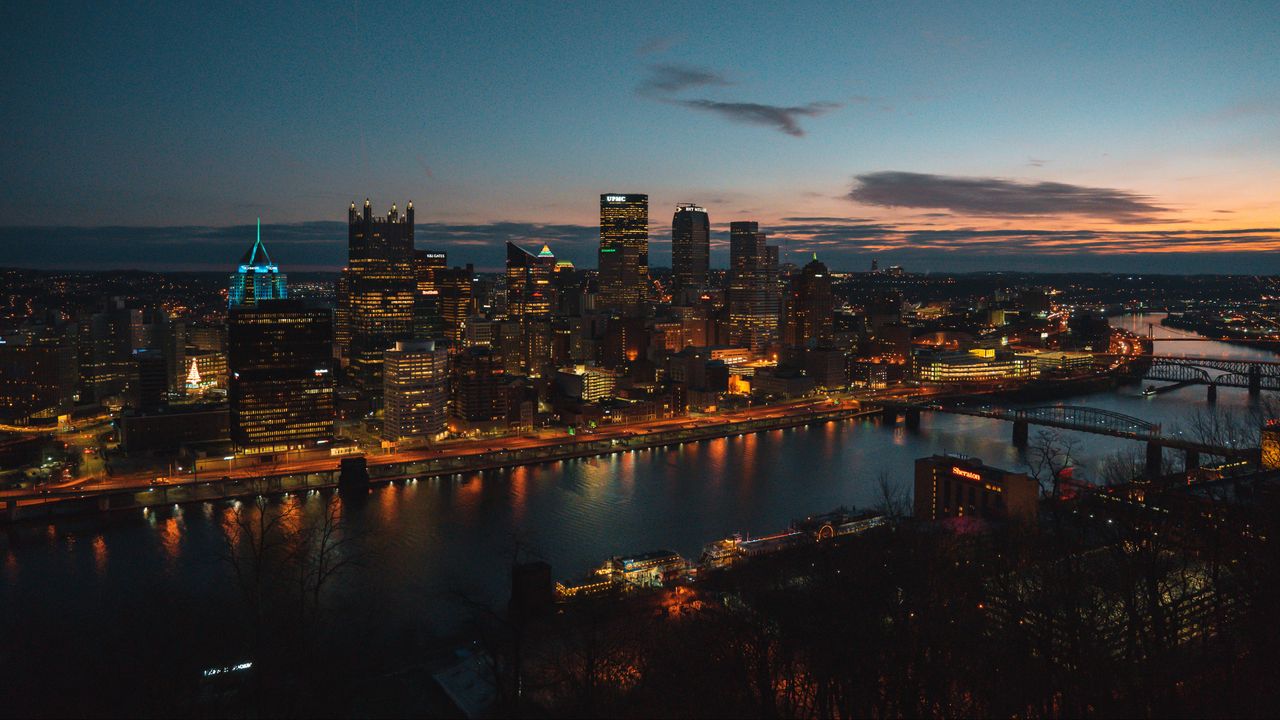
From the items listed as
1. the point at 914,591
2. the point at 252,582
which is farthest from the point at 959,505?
the point at 252,582

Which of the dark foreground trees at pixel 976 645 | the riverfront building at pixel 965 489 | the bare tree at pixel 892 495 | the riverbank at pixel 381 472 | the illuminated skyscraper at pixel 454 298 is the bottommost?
the riverbank at pixel 381 472

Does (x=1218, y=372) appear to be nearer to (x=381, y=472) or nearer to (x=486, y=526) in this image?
(x=486, y=526)

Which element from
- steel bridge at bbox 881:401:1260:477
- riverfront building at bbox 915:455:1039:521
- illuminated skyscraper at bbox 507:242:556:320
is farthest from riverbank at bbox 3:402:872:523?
illuminated skyscraper at bbox 507:242:556:320

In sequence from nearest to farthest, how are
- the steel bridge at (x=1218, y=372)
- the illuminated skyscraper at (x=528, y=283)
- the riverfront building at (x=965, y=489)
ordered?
1. the riverfront building at (x=965, y=489)
2. the steel bridge at (x=1218, y=372)
3. the illuminated skyscraper at (x=528, y=283)

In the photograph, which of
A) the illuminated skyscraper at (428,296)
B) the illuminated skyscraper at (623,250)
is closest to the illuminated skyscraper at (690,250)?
the illuminated skyscraper at (623,250)

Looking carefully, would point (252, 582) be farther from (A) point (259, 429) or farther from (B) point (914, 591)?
(A) point (259, 429)

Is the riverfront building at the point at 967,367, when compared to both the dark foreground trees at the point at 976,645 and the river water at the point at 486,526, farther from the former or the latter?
the dark foreground trees at the point at 976,645

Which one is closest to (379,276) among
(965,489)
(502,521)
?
(502,521)
